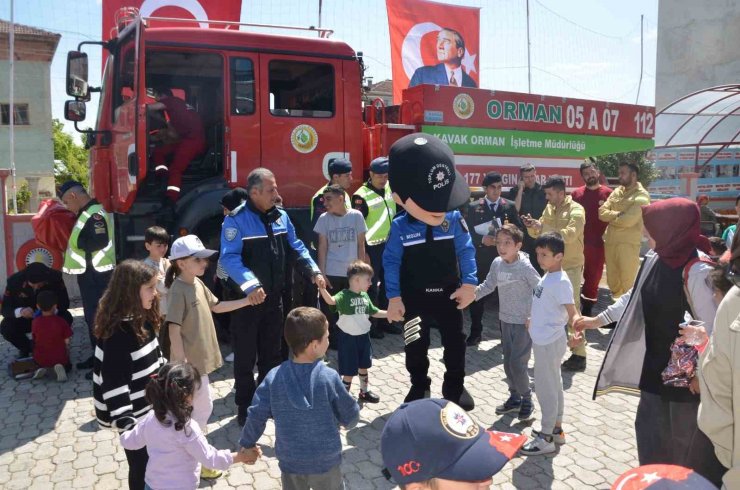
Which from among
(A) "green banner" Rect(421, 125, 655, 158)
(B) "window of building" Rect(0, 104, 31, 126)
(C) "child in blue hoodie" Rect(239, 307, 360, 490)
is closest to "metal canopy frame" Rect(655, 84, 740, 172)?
(A) "green banner" Rect(421, 125, 655, 158)

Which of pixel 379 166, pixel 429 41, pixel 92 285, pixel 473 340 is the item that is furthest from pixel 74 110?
pixel 429 41

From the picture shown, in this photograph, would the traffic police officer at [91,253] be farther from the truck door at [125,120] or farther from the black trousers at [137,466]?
the black trousers at [137,466]

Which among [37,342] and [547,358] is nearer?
[547,358]

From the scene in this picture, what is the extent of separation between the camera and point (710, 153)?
1644 cm

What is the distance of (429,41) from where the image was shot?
548 inches

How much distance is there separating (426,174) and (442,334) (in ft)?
3.84

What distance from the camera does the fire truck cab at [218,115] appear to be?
548cm

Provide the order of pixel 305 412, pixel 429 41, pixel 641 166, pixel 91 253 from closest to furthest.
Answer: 1. pixel 305 412
2. pixel 91 253
3. pixel 429 41
4. pixel 641 166

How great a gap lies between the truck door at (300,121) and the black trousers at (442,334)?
2.33 m

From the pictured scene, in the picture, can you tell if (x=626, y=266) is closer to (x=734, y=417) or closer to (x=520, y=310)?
(x=520, y=310)

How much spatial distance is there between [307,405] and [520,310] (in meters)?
2.33

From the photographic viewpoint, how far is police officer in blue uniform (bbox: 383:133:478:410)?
12.9 ft

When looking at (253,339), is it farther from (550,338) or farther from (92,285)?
(92,285)

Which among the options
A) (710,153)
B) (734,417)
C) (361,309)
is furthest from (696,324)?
A: (710,153)
